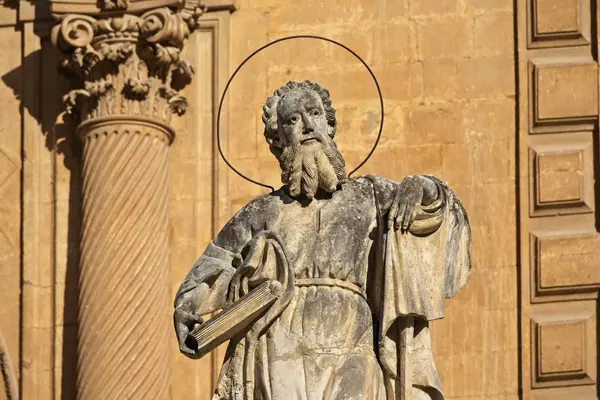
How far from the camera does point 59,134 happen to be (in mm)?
22906

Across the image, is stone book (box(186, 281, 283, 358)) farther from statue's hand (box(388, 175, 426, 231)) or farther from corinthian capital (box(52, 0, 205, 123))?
corinthian capital (box(52, 0, 205, 123))

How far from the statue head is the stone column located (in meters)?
4.80

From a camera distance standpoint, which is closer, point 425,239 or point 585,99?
point 425,239

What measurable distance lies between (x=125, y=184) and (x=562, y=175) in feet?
9.42

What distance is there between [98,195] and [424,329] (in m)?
5.76

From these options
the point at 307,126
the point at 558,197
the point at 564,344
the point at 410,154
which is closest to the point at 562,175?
the point at 558,197

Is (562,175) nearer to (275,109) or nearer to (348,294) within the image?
(275,109)

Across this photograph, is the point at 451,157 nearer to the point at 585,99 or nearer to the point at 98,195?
the point at 585,99

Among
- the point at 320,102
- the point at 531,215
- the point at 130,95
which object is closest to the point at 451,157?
the point at 531,215

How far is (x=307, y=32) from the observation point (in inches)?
896

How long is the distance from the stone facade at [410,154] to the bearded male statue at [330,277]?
4744 millimetres

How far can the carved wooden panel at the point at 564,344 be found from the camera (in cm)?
2175

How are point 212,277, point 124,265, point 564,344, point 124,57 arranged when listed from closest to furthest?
1. point 212,277
2. point 564,344
3. point 124,265
4. point 124,57

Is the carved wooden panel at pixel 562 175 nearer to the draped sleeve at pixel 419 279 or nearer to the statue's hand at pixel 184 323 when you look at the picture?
the draped sleeve at pixel 419 279
